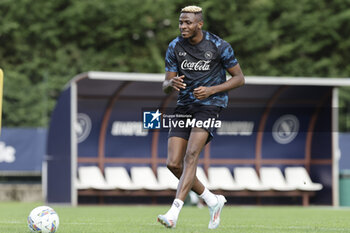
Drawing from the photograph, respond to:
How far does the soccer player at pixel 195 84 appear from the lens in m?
9.32

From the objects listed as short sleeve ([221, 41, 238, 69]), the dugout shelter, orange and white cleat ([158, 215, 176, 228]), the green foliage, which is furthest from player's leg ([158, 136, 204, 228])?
the green foliage

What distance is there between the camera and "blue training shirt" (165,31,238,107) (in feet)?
31.0

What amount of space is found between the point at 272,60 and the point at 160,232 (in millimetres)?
26733

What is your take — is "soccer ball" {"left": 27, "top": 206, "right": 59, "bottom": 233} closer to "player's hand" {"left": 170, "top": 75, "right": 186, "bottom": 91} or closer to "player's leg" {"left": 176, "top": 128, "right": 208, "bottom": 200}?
"player's leg" {"left": 176, "top": 128, "right": 208, "bottom": 200}

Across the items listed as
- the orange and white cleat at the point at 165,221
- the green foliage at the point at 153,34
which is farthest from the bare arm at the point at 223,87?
the green foliage at the point at 153,34

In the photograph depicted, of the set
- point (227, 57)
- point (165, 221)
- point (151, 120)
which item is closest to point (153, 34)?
point (151, 120)

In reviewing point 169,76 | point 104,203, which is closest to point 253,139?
point 104,203

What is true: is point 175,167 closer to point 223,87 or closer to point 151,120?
point 151,120

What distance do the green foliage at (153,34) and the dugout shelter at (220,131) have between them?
10522mm

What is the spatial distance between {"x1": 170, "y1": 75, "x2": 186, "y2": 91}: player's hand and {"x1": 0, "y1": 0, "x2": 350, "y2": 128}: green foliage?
845 inches

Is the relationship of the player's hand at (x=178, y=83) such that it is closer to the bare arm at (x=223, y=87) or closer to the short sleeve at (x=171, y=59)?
the bare arm at (x=223, y=87)

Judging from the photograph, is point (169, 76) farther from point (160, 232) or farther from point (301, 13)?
point (301, 13)

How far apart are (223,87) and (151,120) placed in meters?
1.07

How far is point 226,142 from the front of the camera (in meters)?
21.1
